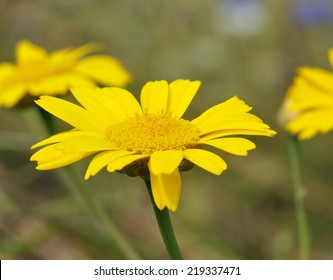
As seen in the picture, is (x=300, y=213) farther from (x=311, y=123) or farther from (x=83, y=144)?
(x=83, y=144)

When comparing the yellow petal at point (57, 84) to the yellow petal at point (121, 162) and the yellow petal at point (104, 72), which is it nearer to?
the yellow petal at point (104, 72)

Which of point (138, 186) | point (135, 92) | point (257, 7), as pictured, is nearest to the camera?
point (138, 186)

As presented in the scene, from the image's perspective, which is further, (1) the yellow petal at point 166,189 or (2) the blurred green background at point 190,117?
(2) the blurred green background at point 190,117

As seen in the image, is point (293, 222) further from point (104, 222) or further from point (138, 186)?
point (104, 222)

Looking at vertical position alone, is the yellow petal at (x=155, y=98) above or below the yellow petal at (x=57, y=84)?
below

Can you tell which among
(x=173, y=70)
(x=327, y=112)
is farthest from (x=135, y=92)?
(x=327, y=112)

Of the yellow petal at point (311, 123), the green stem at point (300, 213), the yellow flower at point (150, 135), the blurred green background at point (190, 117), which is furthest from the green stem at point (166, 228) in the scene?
the blurred green background at point (190, 117)
